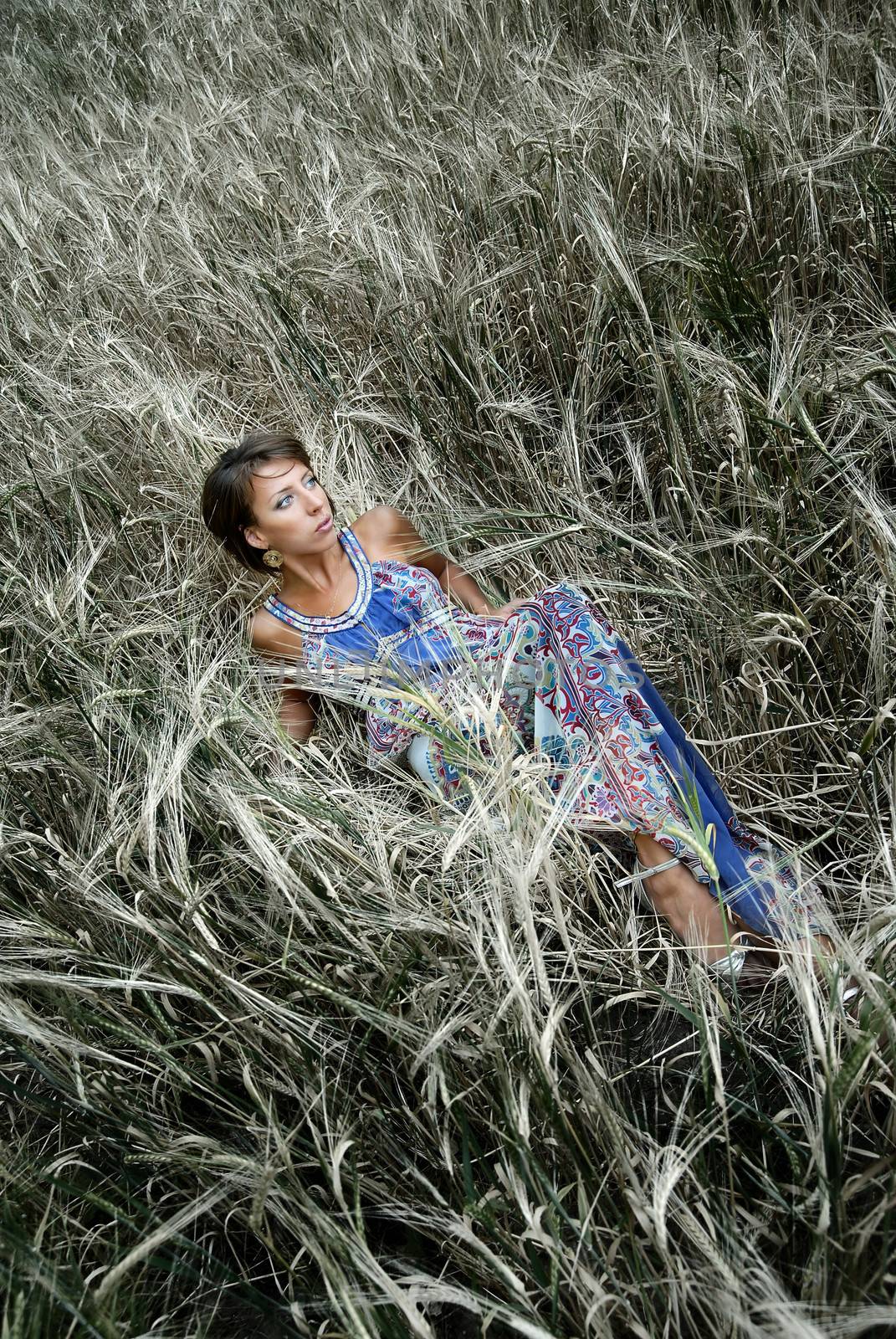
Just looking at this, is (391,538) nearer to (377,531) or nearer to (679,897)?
(377,531)

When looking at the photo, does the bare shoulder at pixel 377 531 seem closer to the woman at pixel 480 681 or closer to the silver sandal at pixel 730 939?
the woman at pixel 480 681

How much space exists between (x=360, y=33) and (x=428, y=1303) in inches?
175

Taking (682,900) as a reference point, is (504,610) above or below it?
above

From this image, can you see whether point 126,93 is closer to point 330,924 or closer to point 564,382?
point 564,382

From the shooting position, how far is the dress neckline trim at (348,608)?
198 centimetres

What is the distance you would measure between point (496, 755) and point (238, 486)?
0.89 m

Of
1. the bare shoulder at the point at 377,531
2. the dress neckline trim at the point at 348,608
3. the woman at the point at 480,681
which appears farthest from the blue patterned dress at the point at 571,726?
the bare shoulder at the point at 377,531

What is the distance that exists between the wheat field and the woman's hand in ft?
0.31

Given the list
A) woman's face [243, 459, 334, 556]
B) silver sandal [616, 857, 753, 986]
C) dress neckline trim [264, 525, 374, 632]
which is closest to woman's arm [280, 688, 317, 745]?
dress neckline trim [264, 525, 374, 632]

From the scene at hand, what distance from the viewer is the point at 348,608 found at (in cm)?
199

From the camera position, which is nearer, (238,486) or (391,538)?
(238,486)

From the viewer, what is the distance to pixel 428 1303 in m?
1.19

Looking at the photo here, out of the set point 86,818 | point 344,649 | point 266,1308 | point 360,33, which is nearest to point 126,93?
point 360,33

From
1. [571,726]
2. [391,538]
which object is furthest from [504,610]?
[571,726]
